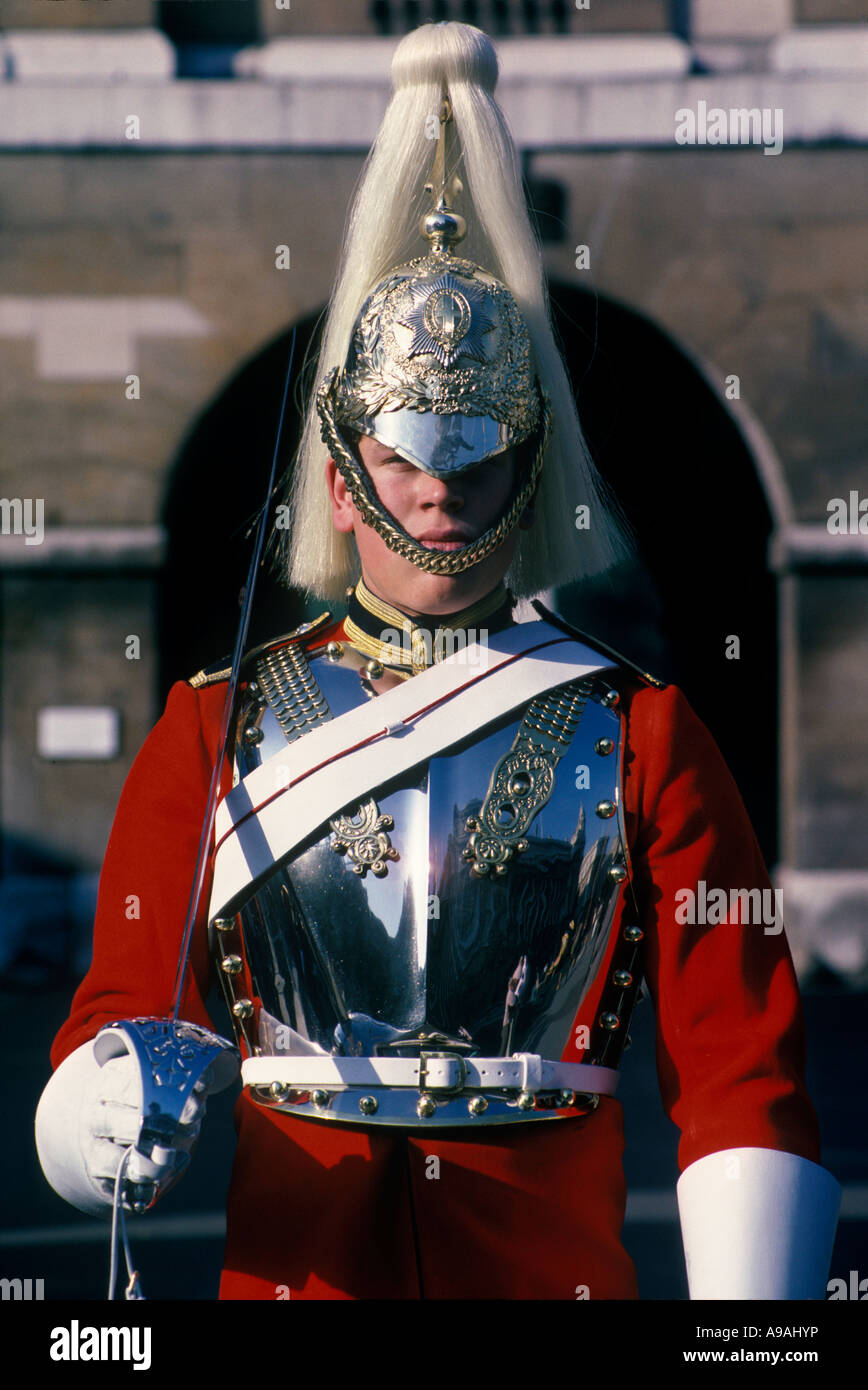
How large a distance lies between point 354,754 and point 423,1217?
23.7 inches

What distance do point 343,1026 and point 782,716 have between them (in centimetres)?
724

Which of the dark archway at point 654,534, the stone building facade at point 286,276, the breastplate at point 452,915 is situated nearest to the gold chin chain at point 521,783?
the breastplate at point 452,915

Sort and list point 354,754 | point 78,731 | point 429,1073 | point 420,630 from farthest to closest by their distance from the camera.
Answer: point 78,731
point 420,630
point 354,754
point 429,1073

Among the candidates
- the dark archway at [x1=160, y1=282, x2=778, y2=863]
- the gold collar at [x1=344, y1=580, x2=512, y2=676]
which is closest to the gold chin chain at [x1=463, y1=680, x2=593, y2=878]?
the gold collar at [x1=344, y1=580, x2=512, y2=676]

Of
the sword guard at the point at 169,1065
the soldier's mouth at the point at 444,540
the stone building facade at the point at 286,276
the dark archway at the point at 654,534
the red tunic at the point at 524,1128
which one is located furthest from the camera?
the dark archway at the point at 654,534

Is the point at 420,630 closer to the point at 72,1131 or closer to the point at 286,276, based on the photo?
the point at 72,1131

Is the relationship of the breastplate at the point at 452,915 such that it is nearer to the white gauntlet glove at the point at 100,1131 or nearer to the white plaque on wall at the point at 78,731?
the white gauntlet glove at the point at 100,1131

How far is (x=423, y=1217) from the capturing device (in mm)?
2197

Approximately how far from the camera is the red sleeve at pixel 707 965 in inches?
84.9

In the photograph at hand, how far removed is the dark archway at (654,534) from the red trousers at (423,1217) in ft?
21.4

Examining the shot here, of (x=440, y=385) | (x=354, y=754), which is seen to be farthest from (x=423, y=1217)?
(x=440, y=385)

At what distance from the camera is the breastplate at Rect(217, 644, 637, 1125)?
219 cm

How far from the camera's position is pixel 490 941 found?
221 centimetres

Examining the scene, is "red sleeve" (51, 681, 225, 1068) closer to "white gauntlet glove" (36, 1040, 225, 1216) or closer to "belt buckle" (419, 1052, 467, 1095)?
"white gauntlet glove" (36, 1040, 225, 1216)
